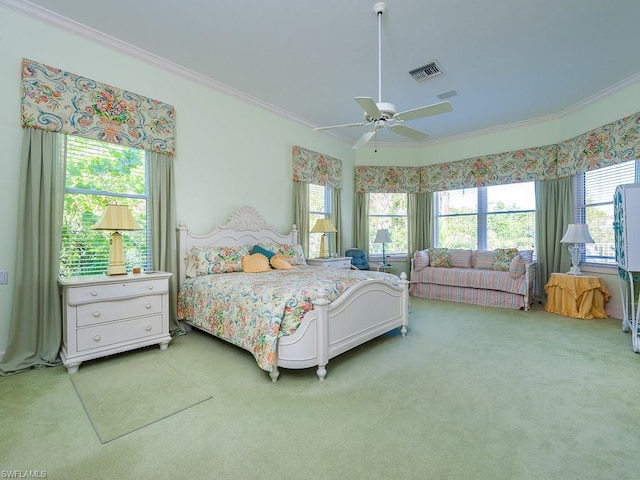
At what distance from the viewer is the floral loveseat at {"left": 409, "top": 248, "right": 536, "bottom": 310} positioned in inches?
190

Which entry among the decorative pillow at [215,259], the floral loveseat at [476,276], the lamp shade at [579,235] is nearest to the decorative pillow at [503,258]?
the floral loveseat at [476,276]

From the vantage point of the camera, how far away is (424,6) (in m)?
2.70

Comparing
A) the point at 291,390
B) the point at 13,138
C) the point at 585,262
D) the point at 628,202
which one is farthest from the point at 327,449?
the point at 585,262

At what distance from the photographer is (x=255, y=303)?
2.68m

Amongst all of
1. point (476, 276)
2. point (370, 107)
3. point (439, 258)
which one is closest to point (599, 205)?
point (476, 276)

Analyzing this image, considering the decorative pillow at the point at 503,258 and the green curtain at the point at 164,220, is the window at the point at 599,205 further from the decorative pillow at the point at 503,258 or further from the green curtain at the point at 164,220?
the green curtain at the point at 164,220

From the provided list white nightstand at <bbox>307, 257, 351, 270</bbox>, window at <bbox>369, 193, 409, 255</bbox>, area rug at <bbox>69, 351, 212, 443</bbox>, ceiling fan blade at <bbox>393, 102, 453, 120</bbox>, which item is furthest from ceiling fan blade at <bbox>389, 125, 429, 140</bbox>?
window at <bbox>369, 193, 409, 255</bbox>

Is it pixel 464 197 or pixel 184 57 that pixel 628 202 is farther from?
pixel 184 57

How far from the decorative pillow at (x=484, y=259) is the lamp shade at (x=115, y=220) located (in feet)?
17.4

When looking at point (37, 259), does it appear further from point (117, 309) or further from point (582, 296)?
point (582, 296)

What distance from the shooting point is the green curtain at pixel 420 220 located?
21.4 feet

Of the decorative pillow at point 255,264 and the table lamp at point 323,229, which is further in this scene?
the table lamp at point 323,229

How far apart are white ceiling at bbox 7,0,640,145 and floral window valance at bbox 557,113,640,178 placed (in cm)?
54

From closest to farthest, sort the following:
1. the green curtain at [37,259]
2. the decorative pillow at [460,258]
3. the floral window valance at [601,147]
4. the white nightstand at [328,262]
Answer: the green curtain at [37,259] < the floral window valance at [601,147] < the white nightstand at [328,262] < the decorative pillow at [460,258]
